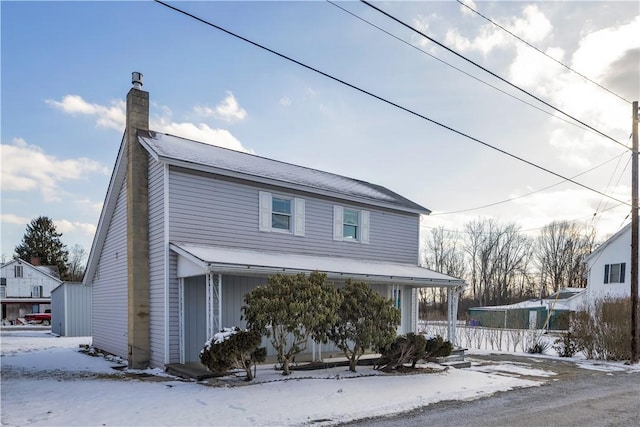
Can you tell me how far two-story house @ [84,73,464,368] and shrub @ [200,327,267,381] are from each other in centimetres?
82

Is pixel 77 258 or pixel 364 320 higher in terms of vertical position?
pixel 364 320

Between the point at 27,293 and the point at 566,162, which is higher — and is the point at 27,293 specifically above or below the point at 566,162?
below

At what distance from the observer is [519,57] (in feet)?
36.2

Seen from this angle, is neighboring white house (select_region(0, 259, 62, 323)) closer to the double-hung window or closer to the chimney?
the double-hung window

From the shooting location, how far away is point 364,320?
10.8m

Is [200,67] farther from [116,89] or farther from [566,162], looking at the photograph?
[566,162]

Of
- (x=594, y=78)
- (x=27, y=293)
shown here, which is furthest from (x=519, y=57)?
(x=27, y=293)

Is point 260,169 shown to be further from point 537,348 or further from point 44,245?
point 44,245

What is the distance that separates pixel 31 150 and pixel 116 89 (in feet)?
16.3

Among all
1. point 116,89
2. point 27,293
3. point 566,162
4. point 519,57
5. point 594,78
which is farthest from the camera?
point 27,293

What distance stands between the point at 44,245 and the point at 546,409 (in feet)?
207

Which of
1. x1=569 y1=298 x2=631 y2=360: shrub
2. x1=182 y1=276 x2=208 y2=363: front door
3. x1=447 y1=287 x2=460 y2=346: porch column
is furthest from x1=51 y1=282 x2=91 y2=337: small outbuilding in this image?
x1=569 y1=298 x2=631 y2=360: shrub

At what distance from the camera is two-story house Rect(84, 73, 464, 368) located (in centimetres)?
1176

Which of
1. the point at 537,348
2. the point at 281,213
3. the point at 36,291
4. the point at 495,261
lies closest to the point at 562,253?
the point at 495,261
